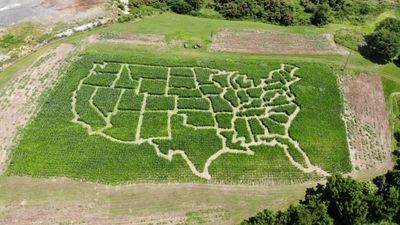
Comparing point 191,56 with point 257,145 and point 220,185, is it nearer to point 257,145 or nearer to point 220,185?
point 257,145

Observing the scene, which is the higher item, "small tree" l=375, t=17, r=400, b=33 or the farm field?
"small tree" l=375, t=17, r=400, b=33

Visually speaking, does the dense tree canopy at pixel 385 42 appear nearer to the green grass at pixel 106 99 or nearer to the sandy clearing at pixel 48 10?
the green grass at pixel 106 99

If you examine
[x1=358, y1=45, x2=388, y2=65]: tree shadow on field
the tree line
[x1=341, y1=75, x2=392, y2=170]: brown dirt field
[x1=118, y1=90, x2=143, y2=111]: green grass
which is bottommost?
[x1=341, y1=75, x2=392, y2=170]: brown dirt field

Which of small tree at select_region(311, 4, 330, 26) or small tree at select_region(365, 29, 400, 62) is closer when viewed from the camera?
small tree at select_region(365, 29, 400, 62)

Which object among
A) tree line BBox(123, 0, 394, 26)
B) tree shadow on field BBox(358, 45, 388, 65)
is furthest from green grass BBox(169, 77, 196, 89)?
tree shadow on field BBox(358, 45, 388, 65)

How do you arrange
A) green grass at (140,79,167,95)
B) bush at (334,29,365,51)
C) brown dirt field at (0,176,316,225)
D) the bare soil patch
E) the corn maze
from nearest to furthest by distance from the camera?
brown dirt field at (0,176,316,225), the corn maze, green grass at (140,79,167,95), the bare soil patch, bush at (334,29,365,51)

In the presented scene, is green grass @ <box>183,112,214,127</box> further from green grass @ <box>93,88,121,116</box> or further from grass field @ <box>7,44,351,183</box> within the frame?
green grass @ <box>93,88,121,116</box>

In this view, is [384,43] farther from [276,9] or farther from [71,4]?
[71,4]
